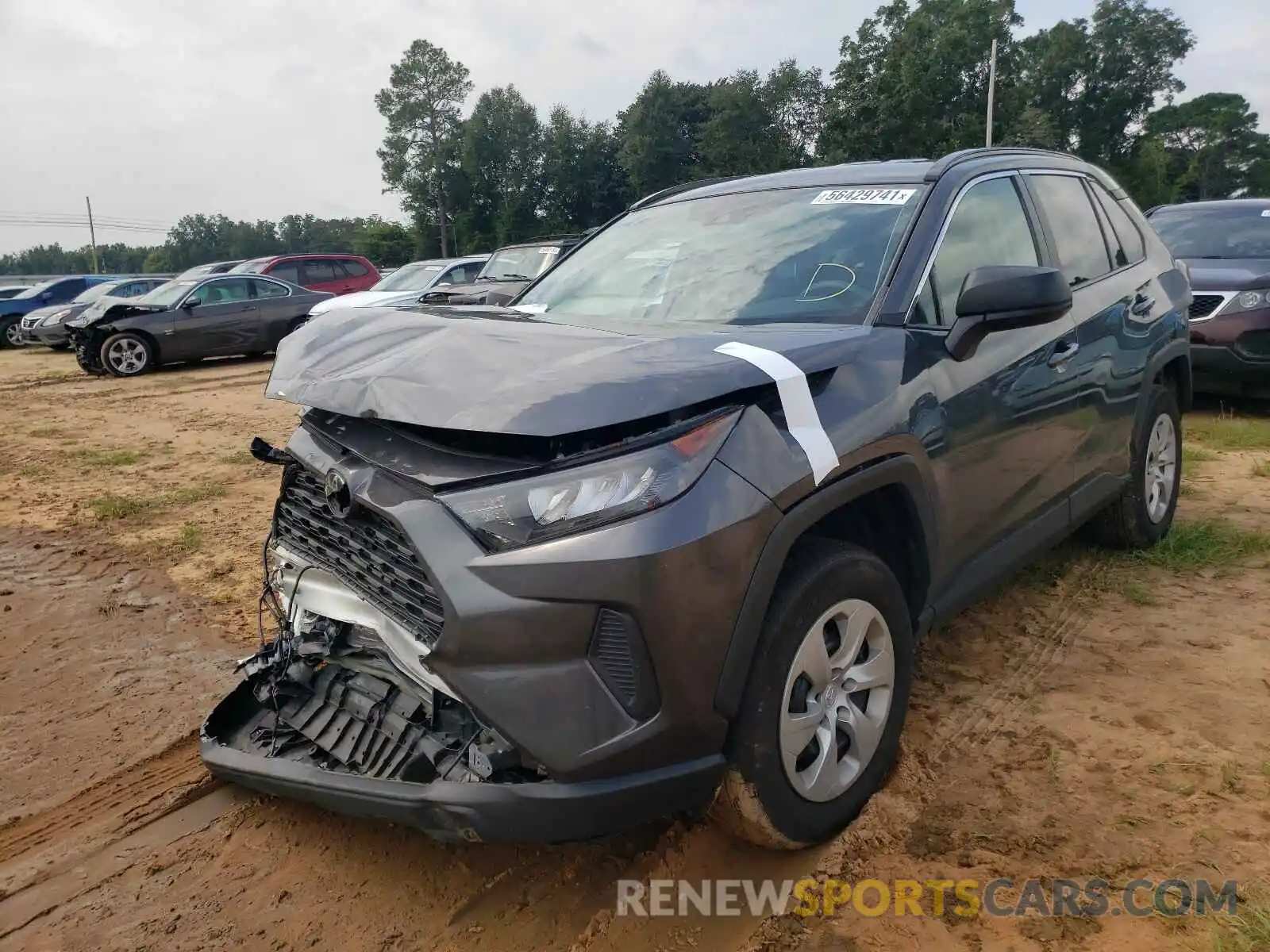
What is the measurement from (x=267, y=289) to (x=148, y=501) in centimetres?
991

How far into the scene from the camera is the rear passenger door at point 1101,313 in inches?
141

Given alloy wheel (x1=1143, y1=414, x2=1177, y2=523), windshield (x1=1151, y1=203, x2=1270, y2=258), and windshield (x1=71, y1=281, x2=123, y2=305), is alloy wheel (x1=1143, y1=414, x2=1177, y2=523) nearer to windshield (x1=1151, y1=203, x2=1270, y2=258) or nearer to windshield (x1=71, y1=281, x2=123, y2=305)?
windshield (x1=1151, y1=203, x2=1270, y2=258)

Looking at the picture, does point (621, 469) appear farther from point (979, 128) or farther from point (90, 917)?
point (979, 128)

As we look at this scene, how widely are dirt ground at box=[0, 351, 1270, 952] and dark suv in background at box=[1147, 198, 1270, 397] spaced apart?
11.6ft

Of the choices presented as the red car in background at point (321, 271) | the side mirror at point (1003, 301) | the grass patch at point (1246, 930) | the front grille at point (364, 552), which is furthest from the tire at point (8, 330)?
the grass patch at point (1246, 930)

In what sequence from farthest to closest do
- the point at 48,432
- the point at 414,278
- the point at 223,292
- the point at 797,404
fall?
the point at 223,292, the point at 414,278, the point at 48,432, the point at 797,404

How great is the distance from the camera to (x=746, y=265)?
9.95 feet

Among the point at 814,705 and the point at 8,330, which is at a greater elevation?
the point at 8,330

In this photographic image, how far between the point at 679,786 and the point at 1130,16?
64800 mm

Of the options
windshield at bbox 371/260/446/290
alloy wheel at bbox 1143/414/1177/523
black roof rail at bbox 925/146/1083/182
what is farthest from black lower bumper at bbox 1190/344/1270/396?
windshield at bbox 371/260/446/290

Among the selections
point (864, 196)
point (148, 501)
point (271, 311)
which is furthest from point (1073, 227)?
point (271, 311)

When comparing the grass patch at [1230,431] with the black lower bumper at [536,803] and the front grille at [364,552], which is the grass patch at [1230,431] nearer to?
the black lower bumper at [536,803]

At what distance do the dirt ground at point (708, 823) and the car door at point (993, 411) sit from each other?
21.2 inches

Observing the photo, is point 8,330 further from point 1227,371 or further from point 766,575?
point 766,575
